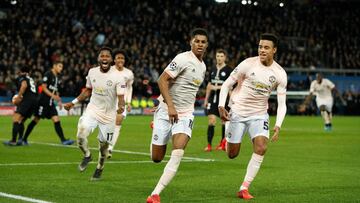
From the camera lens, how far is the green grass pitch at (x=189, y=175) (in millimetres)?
11812

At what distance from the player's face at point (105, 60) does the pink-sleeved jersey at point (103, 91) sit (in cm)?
13

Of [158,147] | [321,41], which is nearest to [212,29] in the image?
[321,41]

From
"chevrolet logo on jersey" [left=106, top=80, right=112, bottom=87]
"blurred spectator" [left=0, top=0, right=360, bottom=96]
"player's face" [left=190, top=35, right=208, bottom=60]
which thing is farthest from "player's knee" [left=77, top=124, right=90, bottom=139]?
"blurred spectator" [left=0, top=0, right=360, bottom=96]

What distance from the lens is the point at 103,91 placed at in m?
14.5

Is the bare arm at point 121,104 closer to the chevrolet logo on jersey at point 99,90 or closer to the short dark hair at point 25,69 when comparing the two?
the chevrolet logo on jersey at point 99,90

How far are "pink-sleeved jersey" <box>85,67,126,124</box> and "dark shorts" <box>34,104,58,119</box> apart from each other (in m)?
8.06

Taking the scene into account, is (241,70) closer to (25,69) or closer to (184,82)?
(184,82)

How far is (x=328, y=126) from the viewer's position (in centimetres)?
3219

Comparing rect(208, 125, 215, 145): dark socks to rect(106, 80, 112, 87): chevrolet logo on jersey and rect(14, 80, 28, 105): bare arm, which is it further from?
rect(106, 80, 112, 87): chevrolet logo on jersey

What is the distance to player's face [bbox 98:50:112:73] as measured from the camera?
46.1 feet

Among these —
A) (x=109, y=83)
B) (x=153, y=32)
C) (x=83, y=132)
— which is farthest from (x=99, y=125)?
(x=153, y=32)

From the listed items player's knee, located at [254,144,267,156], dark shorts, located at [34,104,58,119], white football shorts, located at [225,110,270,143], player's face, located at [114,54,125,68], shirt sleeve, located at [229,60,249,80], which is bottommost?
dark shorts, located at [34,104,58,119]

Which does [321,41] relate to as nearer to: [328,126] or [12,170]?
[328,126]

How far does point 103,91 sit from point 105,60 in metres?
0.65
